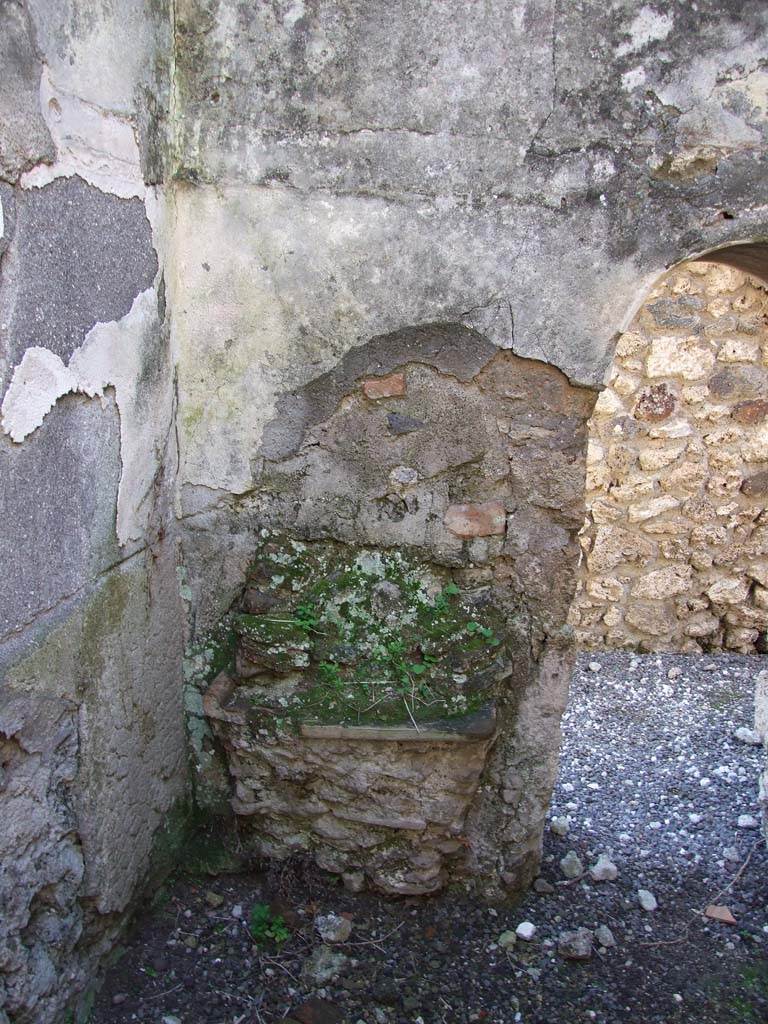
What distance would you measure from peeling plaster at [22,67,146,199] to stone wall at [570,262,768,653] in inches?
109

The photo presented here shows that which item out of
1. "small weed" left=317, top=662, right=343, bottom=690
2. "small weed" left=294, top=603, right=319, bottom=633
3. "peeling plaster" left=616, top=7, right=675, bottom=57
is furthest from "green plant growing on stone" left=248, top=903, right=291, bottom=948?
"peeling plaster" left=616, top=7, right=675, bottom=57

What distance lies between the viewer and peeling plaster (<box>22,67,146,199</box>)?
1.58 meters

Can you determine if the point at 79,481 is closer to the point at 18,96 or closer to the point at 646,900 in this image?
the point at 18,96

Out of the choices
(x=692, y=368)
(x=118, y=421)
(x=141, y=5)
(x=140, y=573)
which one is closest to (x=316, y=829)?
(x=140, y=573)

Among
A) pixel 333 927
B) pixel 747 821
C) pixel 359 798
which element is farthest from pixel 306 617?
pixel 747 821

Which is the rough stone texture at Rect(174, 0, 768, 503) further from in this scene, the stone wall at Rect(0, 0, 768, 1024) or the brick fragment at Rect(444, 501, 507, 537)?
the brick fragment at Rect(444, 501, 507, 537)

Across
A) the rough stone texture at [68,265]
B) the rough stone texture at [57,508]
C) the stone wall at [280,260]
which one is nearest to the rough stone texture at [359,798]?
the stone wall at [280,260]

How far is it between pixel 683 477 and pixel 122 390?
10.2ft

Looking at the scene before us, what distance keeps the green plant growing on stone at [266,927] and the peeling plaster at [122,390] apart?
3.77ft

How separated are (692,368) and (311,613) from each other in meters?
2.65

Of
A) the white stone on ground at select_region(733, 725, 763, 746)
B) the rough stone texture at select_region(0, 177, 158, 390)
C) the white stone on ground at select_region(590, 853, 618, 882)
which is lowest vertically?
the white stone on ground at select_region(590, 853, 618, 882)

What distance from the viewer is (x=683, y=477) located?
167 inches

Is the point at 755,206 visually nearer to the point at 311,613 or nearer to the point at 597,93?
the point at 597,93

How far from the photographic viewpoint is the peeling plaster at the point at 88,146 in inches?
62.1
